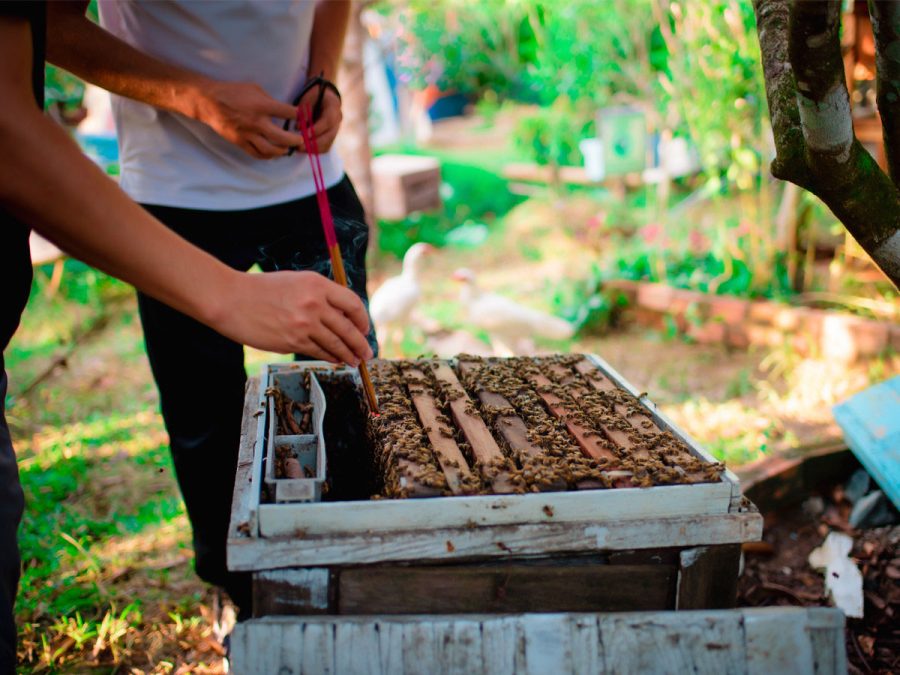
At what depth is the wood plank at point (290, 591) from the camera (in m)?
1.63

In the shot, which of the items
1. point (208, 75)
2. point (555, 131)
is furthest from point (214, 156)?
point (555, 131)

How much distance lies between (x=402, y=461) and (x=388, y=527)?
0.17 meters

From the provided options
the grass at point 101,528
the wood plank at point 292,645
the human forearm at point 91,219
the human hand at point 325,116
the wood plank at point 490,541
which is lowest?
the grass at point 101,528

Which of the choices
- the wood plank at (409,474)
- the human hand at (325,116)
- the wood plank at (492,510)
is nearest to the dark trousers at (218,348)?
the human hand at (325,116)

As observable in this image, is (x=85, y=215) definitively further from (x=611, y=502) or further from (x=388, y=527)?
(x=611, y=502)

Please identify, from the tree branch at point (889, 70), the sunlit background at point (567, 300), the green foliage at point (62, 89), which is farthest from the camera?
the green foliage at point (62, 89)

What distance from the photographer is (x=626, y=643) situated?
63.3 inches

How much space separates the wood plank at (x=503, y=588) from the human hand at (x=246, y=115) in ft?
4.33

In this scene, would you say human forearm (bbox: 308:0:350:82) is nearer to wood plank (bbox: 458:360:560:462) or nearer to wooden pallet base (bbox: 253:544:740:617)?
wood plank (bbox: 458:360:560:462)

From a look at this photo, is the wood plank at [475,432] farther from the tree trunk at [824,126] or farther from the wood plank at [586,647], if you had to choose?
the tree trunk at [824,126]

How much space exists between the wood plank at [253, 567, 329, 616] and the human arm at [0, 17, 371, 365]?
17.3 inches

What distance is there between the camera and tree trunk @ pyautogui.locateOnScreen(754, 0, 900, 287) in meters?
1.71

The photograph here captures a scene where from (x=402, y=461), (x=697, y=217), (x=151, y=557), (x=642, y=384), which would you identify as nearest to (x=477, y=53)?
(x=697, y=217)

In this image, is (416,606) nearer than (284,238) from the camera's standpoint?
Yes
